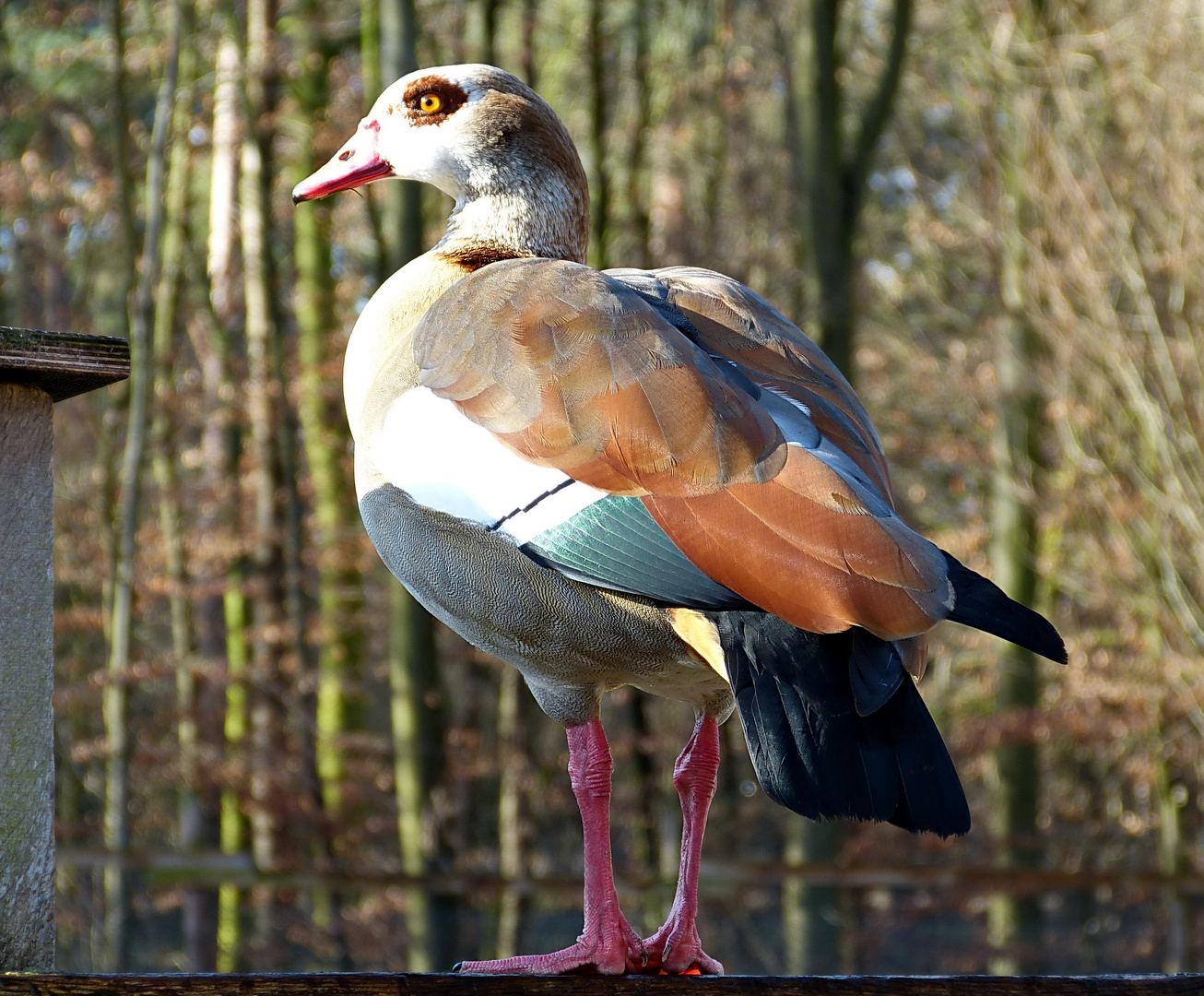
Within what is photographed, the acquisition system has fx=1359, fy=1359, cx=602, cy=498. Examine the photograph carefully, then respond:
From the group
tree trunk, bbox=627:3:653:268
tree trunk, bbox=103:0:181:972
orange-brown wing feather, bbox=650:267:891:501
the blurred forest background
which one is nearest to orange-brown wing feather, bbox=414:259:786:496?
orange-brown wing feather, bbox=650:267:891:501

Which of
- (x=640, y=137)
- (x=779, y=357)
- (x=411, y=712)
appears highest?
Result: (x=640, y=137)

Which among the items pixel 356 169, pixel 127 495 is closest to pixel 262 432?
pixel 127 495

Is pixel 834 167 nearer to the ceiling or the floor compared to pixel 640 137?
nearer to the floor

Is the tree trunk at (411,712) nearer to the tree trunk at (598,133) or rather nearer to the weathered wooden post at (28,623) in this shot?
the tree trunk at (598,133)

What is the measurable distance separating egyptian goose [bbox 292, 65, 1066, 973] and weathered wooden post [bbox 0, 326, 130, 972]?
19.9 inches

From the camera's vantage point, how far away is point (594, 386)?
2023mm

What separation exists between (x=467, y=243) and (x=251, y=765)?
7.55 m

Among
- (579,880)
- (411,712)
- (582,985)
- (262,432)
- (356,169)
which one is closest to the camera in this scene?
(582,985)

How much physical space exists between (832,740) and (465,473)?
700 mm

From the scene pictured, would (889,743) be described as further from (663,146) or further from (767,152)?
(767,152)

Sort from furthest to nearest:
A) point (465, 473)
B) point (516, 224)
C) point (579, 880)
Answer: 1. point (579, 880)
2. point (516, 224)
3. point (465, 473)

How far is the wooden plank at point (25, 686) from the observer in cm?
197

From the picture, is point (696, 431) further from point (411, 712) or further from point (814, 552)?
point (411, 712)

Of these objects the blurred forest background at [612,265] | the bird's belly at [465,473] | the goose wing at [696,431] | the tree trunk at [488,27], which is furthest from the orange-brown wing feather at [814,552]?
the tree trunk at [488,27]
